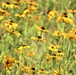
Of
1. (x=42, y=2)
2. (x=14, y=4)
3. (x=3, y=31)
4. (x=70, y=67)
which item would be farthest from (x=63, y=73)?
(x=42, y=2)

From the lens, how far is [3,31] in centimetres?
351

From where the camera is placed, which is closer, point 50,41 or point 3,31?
point 3,31

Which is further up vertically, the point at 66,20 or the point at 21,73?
the point at 66,20

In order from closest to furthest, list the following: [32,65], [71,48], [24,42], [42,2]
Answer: [32,65]
[71,48]
[24,42]
[42,2]

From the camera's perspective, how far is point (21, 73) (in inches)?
127

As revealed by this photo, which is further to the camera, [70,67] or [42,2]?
[42,2]

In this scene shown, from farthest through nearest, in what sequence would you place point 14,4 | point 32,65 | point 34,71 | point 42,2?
point 42,2, point 14,4, point 32,65, point 34,71

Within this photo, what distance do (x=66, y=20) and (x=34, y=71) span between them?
2.73 ft

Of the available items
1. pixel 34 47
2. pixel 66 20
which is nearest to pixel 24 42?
pixel 34 47

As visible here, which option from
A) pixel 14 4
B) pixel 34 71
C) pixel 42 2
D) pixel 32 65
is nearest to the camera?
pixel 34 71

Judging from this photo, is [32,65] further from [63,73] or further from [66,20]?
[66,20]

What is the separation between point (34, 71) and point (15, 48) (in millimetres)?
723

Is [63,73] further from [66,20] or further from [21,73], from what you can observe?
[66,20]

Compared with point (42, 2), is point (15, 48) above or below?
→ below
